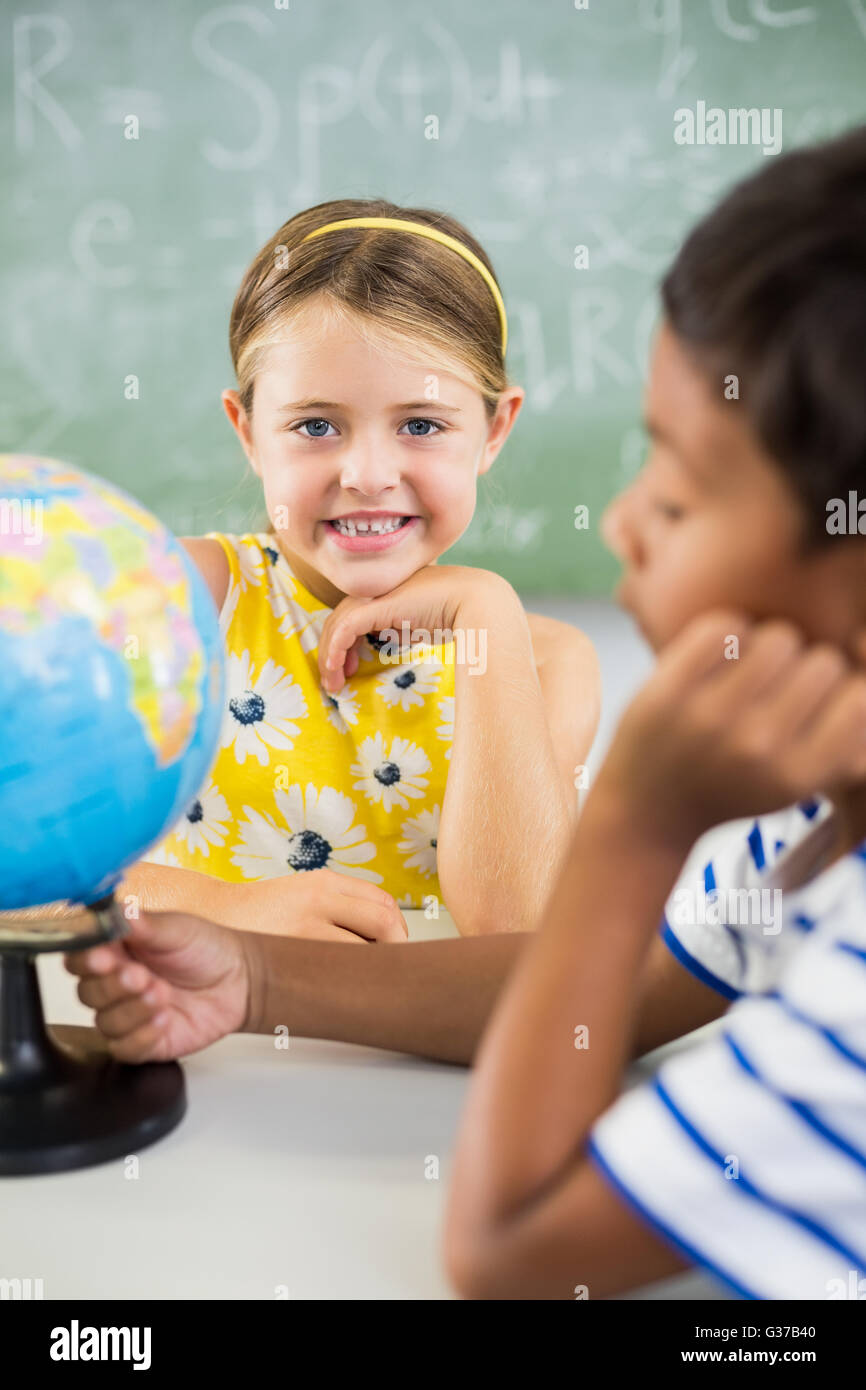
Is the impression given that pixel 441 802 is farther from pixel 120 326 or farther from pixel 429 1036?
pixel 120 326

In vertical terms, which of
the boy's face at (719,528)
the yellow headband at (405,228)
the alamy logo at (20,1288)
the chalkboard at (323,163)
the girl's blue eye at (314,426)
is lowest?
the alamy logo at (20,1288)

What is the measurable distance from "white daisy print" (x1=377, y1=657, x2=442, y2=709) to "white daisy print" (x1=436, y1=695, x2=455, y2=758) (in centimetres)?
2

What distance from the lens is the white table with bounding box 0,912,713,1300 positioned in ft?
2.18

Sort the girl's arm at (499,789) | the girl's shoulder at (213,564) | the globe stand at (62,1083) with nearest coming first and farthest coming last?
the globe stand at (62,1083) < the girl's arm at (499,789) < the girl's shoulder at (213,564)

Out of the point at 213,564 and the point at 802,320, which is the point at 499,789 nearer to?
the point at 213,564

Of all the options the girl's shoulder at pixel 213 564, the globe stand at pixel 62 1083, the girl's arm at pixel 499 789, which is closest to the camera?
the globe stand at pixel 62 1083

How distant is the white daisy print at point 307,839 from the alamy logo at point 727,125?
8.31 feet

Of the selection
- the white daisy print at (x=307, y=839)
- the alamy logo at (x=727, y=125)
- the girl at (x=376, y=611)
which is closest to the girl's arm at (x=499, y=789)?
the girl at (x=376, y=611)

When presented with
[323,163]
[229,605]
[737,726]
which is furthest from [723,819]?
[323,163]

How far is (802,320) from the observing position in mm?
544

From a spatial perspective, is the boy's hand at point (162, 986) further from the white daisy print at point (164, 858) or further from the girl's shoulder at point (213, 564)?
the girl's shoulder at point (213, 564)

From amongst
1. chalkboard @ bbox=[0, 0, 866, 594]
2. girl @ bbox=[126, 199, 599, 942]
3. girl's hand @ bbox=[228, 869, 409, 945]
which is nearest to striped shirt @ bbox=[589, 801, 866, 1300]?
girl's hand @ bbox=[228, 869, 409, 945]

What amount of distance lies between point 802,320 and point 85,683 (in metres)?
0.42
